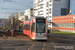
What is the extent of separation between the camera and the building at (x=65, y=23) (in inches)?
2429

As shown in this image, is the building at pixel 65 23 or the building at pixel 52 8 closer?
the building at pixel 65 23

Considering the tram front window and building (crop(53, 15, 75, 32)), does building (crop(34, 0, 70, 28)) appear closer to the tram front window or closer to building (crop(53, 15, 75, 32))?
building (crop(53, 15, 75, 32))

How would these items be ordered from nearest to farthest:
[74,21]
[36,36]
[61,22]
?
[36,36], [74,21], [61,22]

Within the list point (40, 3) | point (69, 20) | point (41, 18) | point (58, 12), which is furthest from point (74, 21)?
point (41, 18)

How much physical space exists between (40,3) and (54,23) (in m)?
24.0

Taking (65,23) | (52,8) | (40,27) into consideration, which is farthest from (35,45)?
(52,8)

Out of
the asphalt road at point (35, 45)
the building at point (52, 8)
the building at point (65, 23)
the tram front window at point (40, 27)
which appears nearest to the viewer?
the asphalt road at point (35, 45)

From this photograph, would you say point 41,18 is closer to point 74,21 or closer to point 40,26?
point 40,26

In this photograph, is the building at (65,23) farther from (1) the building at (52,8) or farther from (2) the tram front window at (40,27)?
(2) the tram front window at (40,27)

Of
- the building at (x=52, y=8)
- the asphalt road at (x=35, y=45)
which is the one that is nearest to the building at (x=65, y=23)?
the building at (x=52, y=8)

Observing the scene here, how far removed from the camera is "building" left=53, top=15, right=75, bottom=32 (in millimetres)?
61703

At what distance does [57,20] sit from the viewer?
2790 inches

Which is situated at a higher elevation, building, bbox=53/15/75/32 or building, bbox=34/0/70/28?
building, bbox=34/0/70/28

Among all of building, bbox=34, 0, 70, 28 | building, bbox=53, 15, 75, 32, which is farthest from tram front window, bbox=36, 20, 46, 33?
building, bbox=34, 0, 70, 28
